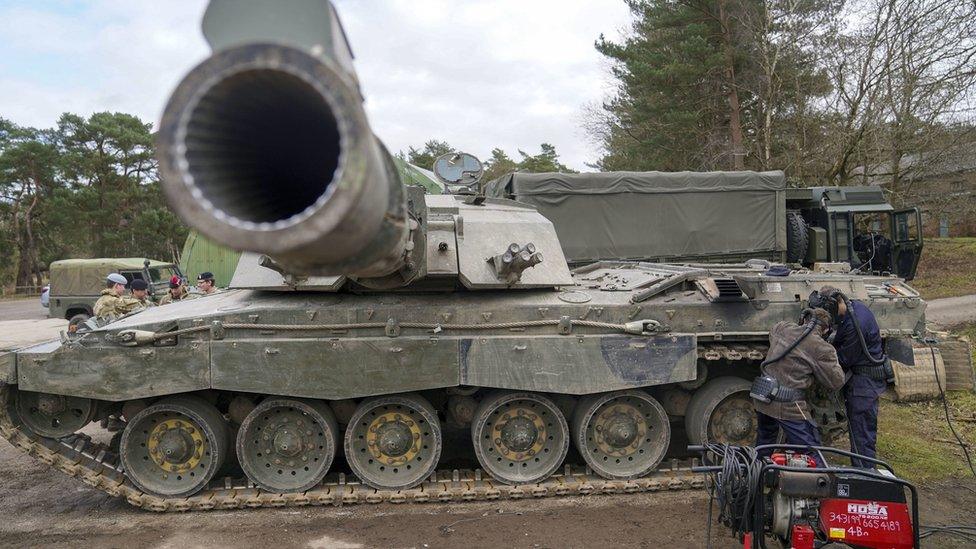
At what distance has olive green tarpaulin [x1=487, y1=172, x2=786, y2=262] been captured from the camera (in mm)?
13570

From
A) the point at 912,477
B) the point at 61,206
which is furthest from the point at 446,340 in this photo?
the point at 61,206

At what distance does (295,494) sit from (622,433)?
3.12 m

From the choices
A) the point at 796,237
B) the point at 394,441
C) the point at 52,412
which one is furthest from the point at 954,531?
the point at 796,237

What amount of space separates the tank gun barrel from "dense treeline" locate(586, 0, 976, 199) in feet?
64.1

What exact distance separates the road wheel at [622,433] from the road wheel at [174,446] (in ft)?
11.3

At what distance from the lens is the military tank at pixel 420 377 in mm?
5766

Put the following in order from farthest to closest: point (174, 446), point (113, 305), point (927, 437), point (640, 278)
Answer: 1. point (113, 305)
2. point (927, 437)
3. point (640, 278)
4. point (174, 446)

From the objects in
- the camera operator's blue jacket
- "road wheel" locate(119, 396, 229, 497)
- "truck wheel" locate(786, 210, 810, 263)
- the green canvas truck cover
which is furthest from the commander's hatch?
→ the green canvas truck cover

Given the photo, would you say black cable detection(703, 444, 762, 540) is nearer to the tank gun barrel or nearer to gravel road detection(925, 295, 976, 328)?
the tank gun barrel

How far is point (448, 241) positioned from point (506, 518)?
8.37ft

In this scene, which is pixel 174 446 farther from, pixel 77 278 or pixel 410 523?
pixel 77 278

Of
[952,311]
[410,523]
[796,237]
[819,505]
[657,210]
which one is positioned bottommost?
[410,523]

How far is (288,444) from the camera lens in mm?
5980

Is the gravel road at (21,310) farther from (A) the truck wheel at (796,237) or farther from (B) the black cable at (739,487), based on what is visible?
(B) the black cable at (739,487)
